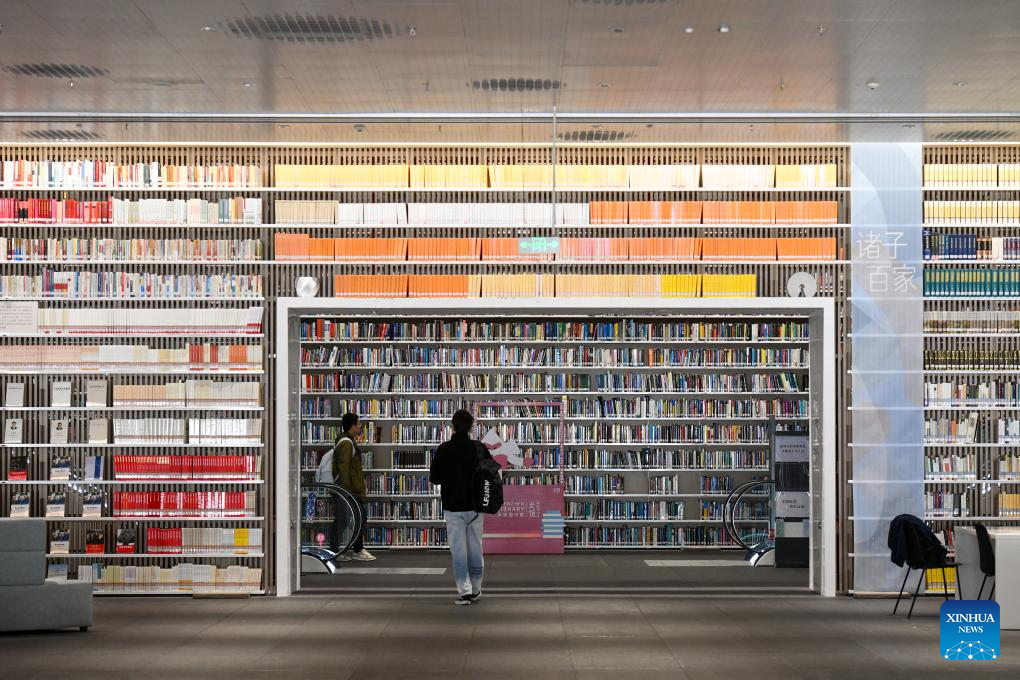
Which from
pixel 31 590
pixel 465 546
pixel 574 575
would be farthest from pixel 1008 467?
pixel 31 590

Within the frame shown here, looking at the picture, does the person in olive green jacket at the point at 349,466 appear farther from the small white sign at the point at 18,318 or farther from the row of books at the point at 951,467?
the row of books at the point at 951,467

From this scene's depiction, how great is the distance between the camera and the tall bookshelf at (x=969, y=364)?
11.1 m

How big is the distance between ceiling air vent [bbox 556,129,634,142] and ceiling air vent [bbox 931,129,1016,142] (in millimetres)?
2731

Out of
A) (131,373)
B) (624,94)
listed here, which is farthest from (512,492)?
(624,94)

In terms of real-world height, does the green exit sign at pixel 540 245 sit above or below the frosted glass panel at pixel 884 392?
above

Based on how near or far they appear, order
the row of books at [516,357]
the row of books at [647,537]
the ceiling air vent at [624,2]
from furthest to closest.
A: the row of books at [647,537] → the row of books at [516,357] → the ceiling air vent at [624,2]

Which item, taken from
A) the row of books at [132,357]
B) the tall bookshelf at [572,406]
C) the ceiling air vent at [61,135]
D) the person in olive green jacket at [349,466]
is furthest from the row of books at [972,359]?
the ceiling air vent at [61,135]

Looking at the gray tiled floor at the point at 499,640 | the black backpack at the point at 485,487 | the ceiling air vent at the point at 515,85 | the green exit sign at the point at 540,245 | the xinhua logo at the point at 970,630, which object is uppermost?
the ceiling air vent at the point at 515,85

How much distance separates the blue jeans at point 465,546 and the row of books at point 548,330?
12.4 feet

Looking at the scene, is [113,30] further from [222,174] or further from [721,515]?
[721,515]

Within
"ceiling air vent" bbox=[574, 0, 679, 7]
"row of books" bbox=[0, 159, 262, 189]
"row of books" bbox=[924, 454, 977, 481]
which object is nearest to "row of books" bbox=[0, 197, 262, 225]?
"row of books" bbox=[0, 159, 262, 189]

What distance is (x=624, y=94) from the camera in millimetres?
9648

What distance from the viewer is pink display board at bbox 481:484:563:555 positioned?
13.5 metres

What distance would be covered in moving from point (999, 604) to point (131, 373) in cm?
739
